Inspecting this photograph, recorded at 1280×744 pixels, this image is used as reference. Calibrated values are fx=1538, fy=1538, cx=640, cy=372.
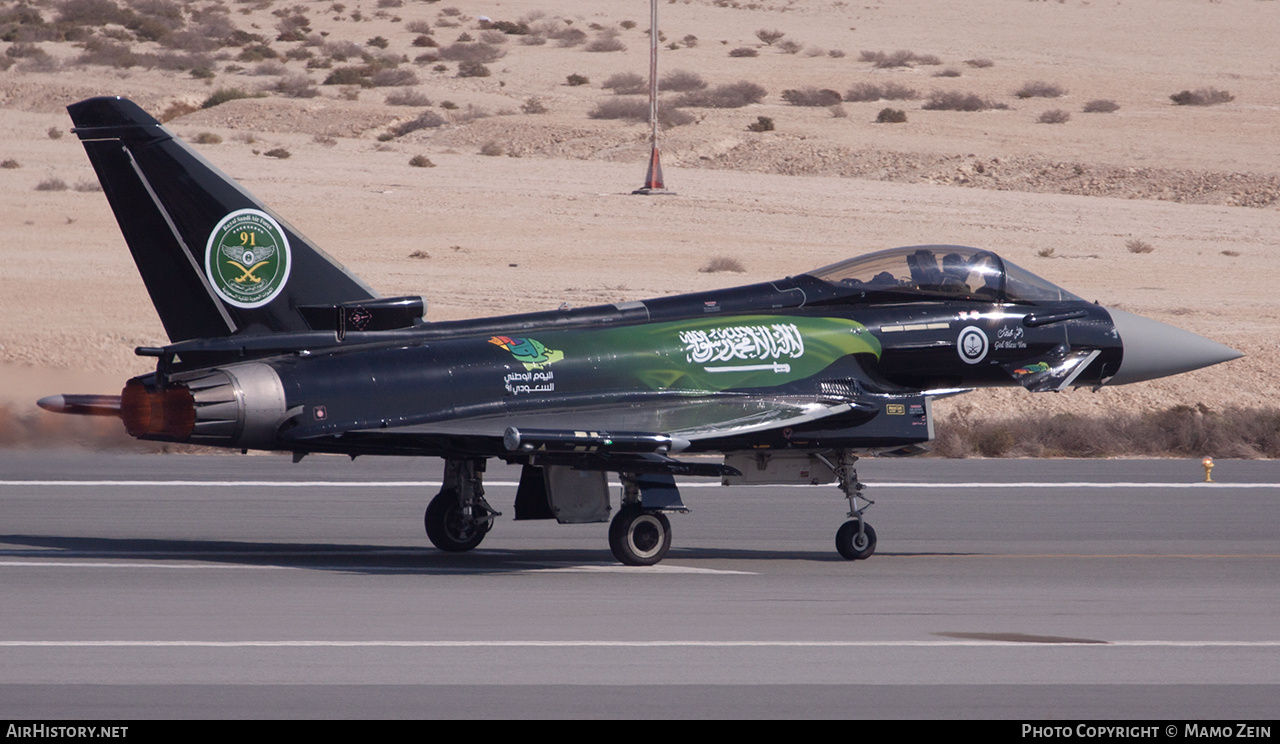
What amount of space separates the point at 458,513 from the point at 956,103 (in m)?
50.2

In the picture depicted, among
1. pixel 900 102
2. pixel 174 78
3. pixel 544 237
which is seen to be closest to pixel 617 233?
pixel 544 237

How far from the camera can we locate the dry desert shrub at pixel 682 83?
6556 centimetres

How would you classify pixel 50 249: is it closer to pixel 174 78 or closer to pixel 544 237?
pixel 544 237

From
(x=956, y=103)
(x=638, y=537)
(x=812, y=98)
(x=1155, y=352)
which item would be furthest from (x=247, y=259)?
(x=956, y=103)

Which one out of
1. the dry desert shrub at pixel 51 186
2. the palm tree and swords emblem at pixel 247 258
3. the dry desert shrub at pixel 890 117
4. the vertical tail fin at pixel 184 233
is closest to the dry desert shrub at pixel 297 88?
the dry desert shrub at pixel 51 186

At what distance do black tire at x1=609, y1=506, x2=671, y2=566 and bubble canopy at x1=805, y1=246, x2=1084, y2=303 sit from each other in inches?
117

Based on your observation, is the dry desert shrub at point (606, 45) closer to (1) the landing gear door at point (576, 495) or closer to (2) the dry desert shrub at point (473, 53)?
(2) the dry desert shrub at point (473, 53)

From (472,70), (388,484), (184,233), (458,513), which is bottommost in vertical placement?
(388,484)

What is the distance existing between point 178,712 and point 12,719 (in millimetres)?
830

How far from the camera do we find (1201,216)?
45656mm

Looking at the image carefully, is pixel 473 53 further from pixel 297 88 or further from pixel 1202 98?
pixel 1202 98

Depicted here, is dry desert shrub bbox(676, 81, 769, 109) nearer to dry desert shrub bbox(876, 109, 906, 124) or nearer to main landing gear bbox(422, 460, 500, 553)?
dry desert shrub bbox(876, 109, 906, 124)

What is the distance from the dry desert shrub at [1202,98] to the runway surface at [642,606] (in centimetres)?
4733

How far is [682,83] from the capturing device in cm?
6600
